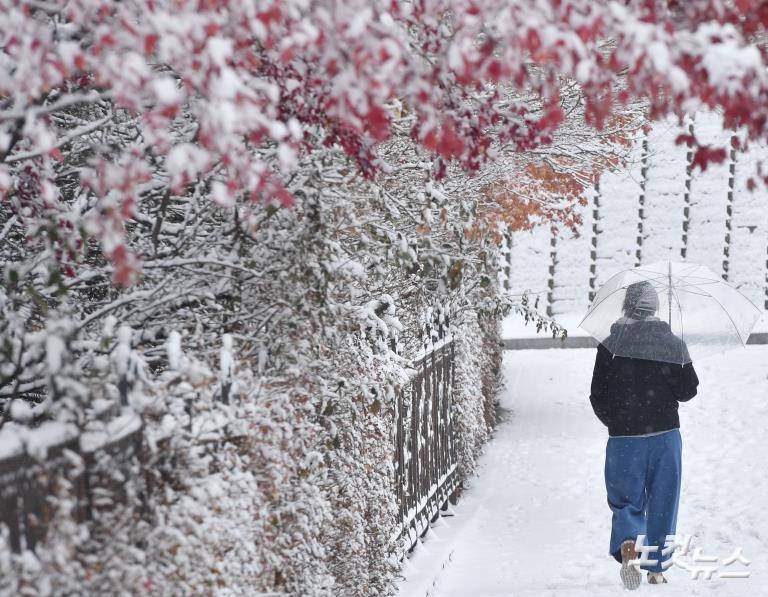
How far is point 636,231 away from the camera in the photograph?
19109 millimetres

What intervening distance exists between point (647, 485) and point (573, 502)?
241cm

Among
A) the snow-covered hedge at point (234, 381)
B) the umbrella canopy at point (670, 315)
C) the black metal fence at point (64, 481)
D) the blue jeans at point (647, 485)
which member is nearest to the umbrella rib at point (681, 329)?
the umbrella canopy at point (670, 315)

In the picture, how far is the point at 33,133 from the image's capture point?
2.42m

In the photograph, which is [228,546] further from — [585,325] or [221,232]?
[585,325]

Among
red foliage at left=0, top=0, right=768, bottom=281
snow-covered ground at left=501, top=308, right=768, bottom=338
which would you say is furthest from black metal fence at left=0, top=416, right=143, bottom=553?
snow-covered ground at left=501, top=308, right=768, bottom=338

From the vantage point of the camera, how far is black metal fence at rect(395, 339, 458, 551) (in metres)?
6.35

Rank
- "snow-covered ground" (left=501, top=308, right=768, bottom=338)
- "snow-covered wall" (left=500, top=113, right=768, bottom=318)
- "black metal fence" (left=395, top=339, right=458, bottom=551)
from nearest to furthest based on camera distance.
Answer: "black metal fence" (left=395, top=339, right=458, bottom=551), "snow-covered ground" (left=501, top=308, right=768, bottom=338), "snow-covered wall" (left=500, top=113, right=768, bottom=318)

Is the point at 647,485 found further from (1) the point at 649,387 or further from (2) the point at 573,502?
(2) the point at 573,502

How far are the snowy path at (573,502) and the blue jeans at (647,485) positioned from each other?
33cm

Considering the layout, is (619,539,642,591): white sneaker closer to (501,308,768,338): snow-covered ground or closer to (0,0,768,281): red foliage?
(0,0,768,281): red foliage

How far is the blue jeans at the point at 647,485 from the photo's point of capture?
19.7ft

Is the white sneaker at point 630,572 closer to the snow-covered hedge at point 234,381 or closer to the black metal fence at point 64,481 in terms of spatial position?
the snow-covered hedge at point 234,381

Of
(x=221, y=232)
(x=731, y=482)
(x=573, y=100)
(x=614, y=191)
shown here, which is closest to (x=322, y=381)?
(x=221, y=232)

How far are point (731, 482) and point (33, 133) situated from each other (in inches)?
303
